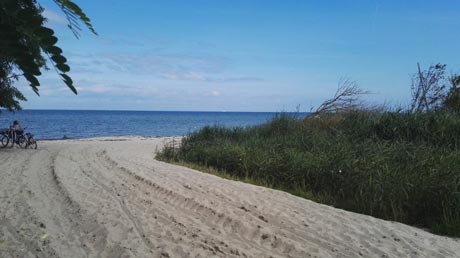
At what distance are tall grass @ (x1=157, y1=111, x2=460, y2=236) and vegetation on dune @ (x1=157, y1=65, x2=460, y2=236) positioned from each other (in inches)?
0.6

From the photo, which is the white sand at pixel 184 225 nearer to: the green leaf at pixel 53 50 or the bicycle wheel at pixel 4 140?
the green leaf at pixel 53 50

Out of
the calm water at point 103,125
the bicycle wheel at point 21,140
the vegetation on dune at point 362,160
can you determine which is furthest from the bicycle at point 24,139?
the vegetation on dune at point 362,160

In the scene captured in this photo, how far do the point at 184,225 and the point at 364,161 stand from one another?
178 inches

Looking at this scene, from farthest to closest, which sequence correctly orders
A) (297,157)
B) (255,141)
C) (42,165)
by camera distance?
(255,141)
(42,165)
(297,157)

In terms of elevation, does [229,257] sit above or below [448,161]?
below

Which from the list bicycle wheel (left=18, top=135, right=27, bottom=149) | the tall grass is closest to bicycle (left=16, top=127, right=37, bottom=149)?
bicycle wheel (left=18, top=135, right=27, bottom=149)

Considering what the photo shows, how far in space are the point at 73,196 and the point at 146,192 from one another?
1.30 meters

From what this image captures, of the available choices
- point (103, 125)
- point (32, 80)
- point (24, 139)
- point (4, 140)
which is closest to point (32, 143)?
point (24, 139)

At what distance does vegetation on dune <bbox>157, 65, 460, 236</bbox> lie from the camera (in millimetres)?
7180

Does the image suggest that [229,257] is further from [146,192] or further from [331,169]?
[331,169]

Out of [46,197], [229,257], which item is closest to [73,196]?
[46,197]

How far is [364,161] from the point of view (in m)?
8.95

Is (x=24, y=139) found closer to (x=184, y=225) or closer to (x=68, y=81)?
(x=184, y=225)

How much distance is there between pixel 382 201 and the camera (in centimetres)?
743
